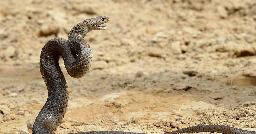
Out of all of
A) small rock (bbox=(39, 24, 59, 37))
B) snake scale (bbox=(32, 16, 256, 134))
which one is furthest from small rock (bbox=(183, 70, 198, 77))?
small rock (bbox=(39, 24, 59, 37))

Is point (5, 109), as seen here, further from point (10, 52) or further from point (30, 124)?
point (10, 52)

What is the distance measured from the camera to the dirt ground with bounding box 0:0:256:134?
596 cm

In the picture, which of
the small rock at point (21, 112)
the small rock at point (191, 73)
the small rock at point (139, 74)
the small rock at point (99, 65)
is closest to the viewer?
the small rock at point (21, 112)

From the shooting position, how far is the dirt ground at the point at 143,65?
5.96 m

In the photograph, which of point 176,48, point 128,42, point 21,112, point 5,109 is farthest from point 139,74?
point 5,109

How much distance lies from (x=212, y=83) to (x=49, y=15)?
190 inches

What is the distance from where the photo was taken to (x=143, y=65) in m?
8.58

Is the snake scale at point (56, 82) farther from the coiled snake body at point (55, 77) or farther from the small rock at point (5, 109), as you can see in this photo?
the small rock at point (5, 109)

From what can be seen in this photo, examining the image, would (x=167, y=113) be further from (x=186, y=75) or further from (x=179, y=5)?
(x=179, y=5)

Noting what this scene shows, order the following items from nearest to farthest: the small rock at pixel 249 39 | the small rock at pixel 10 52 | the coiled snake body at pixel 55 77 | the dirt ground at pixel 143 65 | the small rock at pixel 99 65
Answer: the coiled snake body at pixel 55 77
the dirt ground at pixel 143 65
the small rock at pixel 99 65
the small rock at pixel 249 39
the small rock at pixel 10 52

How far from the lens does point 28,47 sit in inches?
389

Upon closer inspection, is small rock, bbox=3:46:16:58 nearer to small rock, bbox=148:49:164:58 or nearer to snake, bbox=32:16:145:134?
small rock, bbox=148:49:164:58

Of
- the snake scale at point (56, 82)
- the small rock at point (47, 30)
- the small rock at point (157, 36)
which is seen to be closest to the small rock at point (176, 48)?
the small rock at point (157, 36)

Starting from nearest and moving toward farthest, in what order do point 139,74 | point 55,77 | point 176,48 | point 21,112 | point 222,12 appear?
point 55,77 < point 21,112 < point 139,74 < point 176,48 < point 222,12
